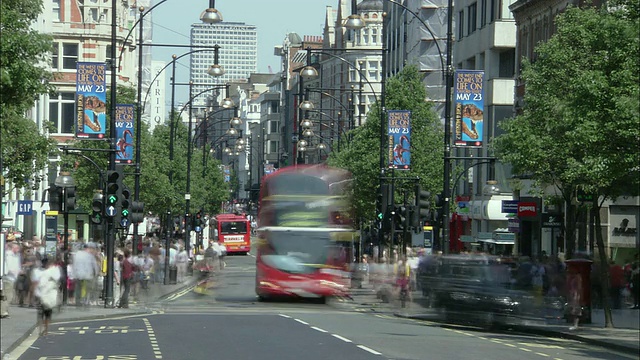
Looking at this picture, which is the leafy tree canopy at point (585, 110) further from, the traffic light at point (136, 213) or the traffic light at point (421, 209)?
the traffic light at point (136, 213)

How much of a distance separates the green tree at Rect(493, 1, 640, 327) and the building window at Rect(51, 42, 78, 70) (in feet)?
172

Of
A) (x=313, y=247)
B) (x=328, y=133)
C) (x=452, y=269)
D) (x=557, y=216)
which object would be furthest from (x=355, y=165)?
(x=328, y=133)

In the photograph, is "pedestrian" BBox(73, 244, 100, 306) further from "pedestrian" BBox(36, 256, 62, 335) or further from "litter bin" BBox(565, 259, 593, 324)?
"litter bin" BBox(565, 259, 593, 324)

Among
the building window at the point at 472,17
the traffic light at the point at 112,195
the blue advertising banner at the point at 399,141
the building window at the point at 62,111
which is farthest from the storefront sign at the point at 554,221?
the building window at the point at 62,111

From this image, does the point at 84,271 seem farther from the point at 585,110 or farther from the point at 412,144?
the point at 412,144

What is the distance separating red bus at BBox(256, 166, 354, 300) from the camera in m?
39.7

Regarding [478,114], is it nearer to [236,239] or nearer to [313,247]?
[313,247]

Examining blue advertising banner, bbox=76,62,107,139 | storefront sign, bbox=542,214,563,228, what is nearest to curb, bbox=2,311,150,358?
blue advertising banner, bbox=76,62,107,139

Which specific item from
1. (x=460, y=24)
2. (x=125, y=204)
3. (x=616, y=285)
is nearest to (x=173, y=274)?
(x=125, y=204)

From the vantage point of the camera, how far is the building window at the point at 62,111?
290 ft

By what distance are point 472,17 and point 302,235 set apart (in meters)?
38.7

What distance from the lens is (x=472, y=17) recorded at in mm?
75688

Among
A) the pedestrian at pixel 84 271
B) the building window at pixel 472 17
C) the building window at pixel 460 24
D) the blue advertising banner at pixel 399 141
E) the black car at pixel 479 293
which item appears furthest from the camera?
the building window at pixel 460 24

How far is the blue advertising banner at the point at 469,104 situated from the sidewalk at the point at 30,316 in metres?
10.2
